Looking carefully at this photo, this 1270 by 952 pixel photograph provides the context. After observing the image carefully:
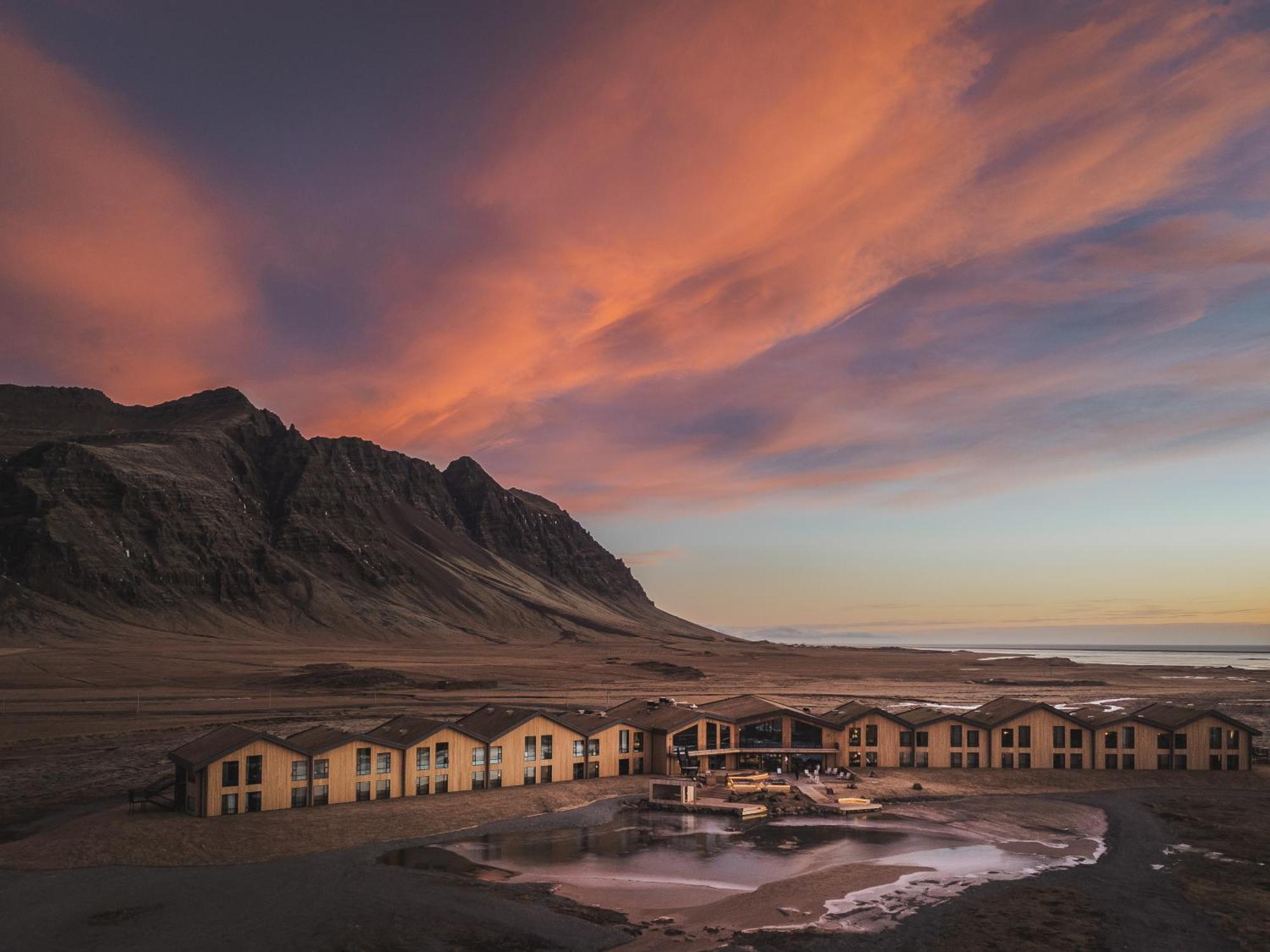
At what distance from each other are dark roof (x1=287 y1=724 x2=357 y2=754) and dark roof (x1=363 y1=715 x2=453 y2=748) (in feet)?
6.45

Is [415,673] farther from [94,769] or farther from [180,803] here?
[180,803]

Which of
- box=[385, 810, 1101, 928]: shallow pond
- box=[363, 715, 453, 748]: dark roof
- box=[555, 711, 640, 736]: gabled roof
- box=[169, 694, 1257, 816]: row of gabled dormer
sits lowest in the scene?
box=[385, 810, 1101, 928]: shallow pond

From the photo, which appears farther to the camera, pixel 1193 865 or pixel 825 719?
pixel 825 719

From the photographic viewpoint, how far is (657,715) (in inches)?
3627

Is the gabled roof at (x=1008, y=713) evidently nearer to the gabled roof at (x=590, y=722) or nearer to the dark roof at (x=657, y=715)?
the dark roof at (x=657, y=715)

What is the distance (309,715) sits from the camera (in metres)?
124

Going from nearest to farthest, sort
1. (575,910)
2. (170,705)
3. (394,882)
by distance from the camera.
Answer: (575,910)
(394,882)
(170,705)

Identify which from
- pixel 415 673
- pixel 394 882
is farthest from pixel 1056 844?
pixel 415 673

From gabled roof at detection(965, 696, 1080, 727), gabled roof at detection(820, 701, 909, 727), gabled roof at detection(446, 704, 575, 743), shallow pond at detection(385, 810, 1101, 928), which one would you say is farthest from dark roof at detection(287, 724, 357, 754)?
gabled roof at detection(965, 696, 1080, 727)

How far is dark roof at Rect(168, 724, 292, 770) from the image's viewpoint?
6445cm

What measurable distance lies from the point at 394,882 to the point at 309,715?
7873 cm

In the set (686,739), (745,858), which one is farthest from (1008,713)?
(745,858)

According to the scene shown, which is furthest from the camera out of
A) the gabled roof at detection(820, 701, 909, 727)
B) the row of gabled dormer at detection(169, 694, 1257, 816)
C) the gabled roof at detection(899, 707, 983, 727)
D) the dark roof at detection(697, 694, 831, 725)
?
the gabled roof at detection(899, 707, 983, 727)

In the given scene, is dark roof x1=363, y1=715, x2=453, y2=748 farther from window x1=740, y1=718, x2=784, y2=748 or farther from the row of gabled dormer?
window x1=740, y1=718, x2=784, y2=748
